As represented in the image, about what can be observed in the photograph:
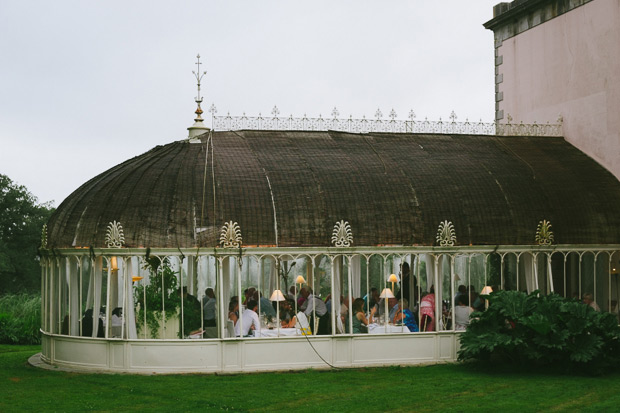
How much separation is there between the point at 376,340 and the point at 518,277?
399 cm

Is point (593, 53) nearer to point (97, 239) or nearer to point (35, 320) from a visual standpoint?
point (97, 239)

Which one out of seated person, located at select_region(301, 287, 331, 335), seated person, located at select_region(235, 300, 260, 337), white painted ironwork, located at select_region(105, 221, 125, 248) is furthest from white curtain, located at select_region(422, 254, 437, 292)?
white painted ironwork, located at select_region(105, 221, 125, 248)

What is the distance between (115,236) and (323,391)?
5304 mm

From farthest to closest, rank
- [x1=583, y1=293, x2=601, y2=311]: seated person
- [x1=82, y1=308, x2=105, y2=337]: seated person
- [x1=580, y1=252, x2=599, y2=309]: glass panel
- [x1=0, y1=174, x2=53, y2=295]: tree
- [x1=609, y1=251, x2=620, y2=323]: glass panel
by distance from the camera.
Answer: [x1=0, y1=174, x2=53, y2=295]: tree → [x1=580, y1=252, x2=599, y2=309]: glass panel → [x1=609, y1=251, x2=620, y2=323]: glass panel → [x1=583, y1=293, x2=601, y2=311]: seated person → [x1=82, y1=308, x2=105, y2=337]: seated person

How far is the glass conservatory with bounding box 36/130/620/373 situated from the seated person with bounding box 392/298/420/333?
36 mm

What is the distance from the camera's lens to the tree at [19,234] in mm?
44188

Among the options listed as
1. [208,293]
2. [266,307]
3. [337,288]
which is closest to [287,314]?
[266,307]

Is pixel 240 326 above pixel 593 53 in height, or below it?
below

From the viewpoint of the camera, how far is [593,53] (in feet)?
75.7

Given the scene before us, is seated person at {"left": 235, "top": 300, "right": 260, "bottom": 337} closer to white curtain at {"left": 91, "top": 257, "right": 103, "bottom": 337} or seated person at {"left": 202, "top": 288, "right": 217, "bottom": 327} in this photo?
seated person at {"left": 202, "top": 288, "right": 217, "bottom": 327}

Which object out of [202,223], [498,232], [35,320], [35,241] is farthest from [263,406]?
[35,241]

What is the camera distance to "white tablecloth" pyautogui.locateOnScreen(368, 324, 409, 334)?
1906 centimetres

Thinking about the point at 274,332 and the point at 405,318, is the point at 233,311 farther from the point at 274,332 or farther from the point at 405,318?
the point at 405,318

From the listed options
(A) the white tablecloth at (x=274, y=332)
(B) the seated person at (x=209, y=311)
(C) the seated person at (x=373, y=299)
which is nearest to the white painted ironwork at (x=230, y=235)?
(B) the seated person at (x=209, y=311)
